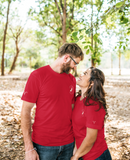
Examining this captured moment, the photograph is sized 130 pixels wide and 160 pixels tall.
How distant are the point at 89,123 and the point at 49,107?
0.53 metres

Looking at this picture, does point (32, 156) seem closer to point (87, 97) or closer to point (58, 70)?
point (87, 97)

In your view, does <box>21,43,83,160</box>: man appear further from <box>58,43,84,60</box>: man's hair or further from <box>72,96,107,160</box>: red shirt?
<box>58,43,84,60</box>: man's hair

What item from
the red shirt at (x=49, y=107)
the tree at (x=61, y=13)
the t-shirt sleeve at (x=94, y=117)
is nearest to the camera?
the t-shirt sleeve at (x=94, y=117)

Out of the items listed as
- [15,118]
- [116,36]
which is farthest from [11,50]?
[15,118]

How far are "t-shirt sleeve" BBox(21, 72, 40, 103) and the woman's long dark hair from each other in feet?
2.07

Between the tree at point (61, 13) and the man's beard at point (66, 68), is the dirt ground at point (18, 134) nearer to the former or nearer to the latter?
the man's beard at point (66, 68)

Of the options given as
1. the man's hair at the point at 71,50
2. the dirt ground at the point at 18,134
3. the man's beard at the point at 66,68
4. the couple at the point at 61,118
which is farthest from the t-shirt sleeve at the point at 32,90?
the dirt ground at the point at 18,134

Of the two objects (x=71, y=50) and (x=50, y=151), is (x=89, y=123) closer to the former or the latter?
(x=50, y=151)

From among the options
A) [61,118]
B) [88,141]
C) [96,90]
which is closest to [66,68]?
[96,90]

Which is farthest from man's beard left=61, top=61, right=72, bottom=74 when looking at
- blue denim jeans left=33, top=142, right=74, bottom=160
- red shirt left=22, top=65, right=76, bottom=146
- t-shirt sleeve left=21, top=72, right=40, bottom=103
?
blue denim jeans left=33, top=142, right=74, bottom=160

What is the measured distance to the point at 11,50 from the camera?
4281 cm

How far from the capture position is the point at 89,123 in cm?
192

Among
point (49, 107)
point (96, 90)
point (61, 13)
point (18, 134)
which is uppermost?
point (61, 13)

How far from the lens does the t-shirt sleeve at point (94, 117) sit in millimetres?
1908
